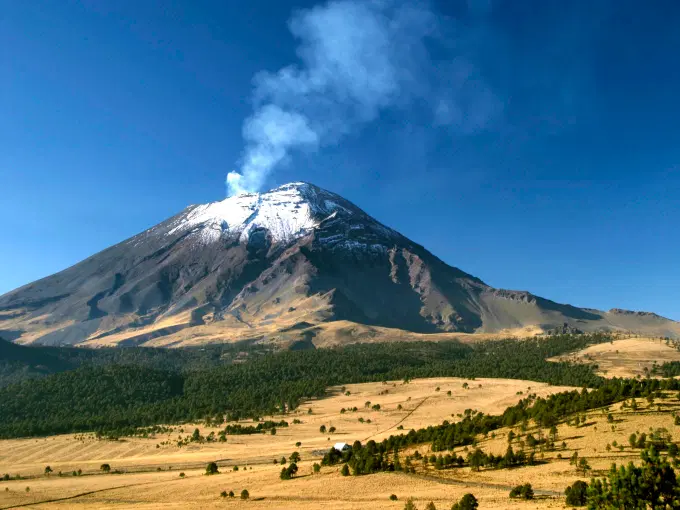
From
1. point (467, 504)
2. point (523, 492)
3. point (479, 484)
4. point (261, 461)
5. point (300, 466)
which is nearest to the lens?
point (467, 504)

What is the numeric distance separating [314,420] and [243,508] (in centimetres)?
9321

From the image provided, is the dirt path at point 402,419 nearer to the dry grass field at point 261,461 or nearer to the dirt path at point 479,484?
→ the dry grass field at point 261,461

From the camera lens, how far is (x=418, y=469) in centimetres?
6638

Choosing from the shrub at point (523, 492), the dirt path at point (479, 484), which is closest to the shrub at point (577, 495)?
the shrub at point (523, 492)

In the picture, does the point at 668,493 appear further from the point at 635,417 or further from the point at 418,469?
the point at 635,417

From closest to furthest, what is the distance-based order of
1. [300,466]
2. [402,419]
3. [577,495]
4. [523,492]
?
[577,495] → [523,492] → [300,466] → [402,419]

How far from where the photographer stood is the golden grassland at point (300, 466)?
54.4m

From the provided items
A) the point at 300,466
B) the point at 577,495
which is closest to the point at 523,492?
the point at 577,495

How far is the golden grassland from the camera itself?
5444 cm

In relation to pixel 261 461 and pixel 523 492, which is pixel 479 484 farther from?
pixel 261 461

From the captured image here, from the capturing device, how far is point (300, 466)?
8075cm

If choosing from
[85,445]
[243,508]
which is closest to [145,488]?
[243,508]

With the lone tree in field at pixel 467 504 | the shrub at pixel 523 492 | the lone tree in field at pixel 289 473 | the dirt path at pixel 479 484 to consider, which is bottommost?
the lone tree in field at pixel 289 473

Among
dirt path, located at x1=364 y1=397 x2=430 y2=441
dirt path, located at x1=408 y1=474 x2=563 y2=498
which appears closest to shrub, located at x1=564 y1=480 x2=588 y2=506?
dirt path, located at x1=408 y1=474 x2=563 y2=498
